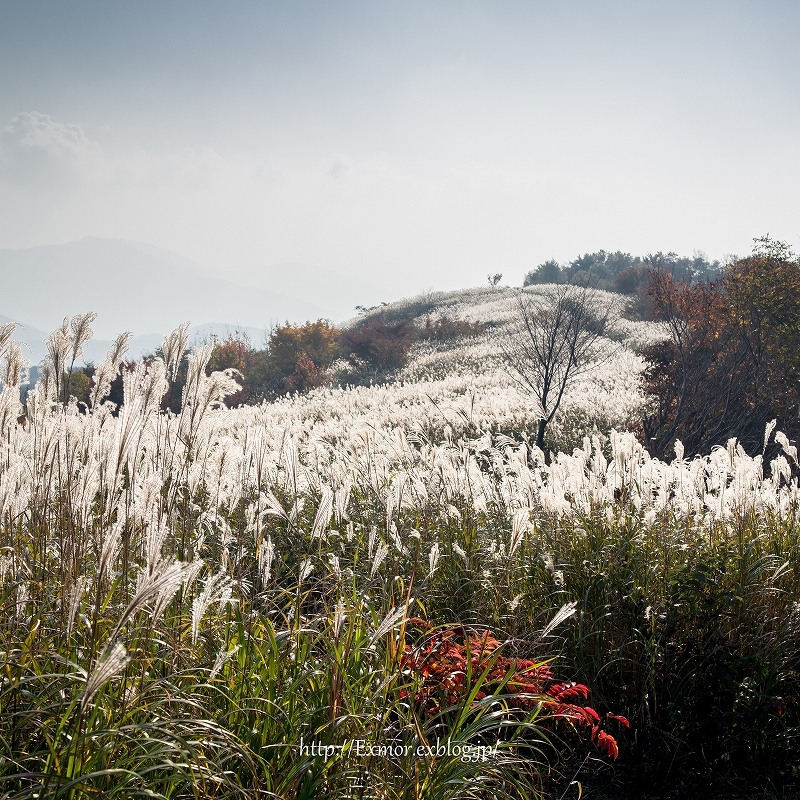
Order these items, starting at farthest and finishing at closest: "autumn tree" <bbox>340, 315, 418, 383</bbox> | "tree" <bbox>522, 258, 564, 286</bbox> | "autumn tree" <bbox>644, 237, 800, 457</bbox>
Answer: "tree" <bbox>522, 258, 564, 286</bbox>
"autumn tree" <bbox>340, 315, 418, 383</bbox>
"autumn tree" <bbox>644, 237, 800, 457</bbox>

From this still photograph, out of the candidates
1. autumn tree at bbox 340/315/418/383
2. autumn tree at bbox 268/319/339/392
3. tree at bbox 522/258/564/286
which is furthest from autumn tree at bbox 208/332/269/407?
tree at bbox 522/258/564/286

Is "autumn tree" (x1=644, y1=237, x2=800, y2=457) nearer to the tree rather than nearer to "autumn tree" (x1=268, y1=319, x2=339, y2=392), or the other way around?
"autumn tree" (x1=268, y1=319, x2=339, y2=392)

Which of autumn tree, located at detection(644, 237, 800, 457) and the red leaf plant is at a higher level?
autumn tree, located at detection(644, 237, 800, 457)

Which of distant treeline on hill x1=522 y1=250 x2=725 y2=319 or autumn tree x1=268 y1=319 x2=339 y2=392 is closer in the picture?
autumn tree x1=268 y1=319 x2=339 y2=392

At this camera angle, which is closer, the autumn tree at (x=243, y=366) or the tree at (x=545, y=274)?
the autumn tree at (x=243, y=366)

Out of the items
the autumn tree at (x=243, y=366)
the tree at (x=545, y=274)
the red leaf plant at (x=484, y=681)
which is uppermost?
the tree at (x=545, y=274)

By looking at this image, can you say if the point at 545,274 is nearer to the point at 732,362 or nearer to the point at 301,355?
the point at 301,355

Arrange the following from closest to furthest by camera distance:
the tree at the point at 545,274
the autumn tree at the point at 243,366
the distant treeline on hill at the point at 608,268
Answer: the autumn tree at the point at 243,366 → the distant treeline on hill at the point at 608,268 → the tree at the point at 545,274

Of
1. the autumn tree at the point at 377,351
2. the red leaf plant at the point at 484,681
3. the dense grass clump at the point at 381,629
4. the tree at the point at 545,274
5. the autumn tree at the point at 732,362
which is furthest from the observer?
the tree at the point at 545,274

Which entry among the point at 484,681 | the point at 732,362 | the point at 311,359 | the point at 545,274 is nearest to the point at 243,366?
the point at 311,359

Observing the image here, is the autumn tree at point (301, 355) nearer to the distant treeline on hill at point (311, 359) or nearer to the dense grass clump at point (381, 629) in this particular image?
the distant treeline on hill at point (311, 359)

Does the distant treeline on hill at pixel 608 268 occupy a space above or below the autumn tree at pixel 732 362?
above

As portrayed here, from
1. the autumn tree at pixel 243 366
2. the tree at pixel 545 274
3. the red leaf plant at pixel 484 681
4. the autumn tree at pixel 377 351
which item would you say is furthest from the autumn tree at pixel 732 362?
the tree at pixel 545 274

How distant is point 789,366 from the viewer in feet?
44.8
